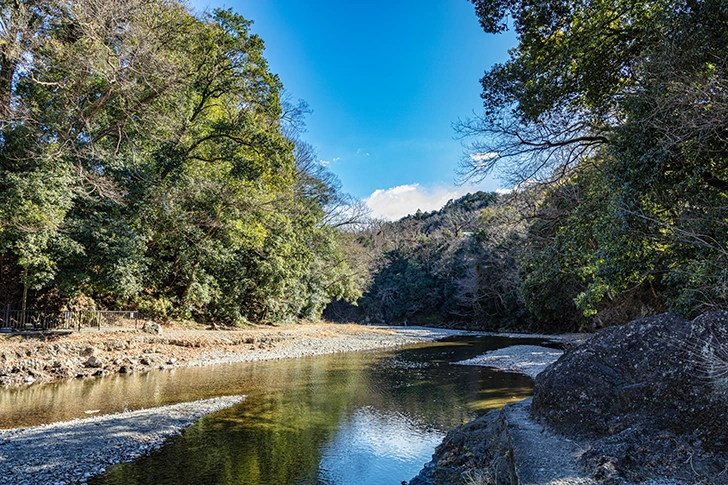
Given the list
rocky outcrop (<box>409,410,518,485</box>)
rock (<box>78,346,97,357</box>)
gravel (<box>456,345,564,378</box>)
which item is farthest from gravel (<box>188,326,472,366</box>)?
rocky outcrop (<box>409,410,518,485</box>)

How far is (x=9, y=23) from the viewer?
11312 mm

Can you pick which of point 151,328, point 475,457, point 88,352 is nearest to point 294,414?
point 475,457

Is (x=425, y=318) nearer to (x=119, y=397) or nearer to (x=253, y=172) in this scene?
(x=253, y=172)

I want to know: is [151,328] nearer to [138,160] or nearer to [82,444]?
[138,160]

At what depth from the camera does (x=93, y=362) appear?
12.1 meters

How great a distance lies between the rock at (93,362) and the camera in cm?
1206

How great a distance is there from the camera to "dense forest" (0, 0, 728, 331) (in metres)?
6.13

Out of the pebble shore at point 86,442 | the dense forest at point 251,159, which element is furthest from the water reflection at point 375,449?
the dense forest at point 251,159

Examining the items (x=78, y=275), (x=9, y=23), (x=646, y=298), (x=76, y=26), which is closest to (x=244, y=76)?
(x=76, y=26)

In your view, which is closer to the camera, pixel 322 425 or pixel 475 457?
pixel 475 457

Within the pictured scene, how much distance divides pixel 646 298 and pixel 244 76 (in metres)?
16.6

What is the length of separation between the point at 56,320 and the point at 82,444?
1044cm

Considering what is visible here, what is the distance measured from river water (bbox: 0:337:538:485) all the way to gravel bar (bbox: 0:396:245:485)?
34 cm

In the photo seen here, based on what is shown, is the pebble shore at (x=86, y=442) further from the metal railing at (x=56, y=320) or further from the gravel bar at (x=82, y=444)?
the metal railing at (x=56, y=320)
